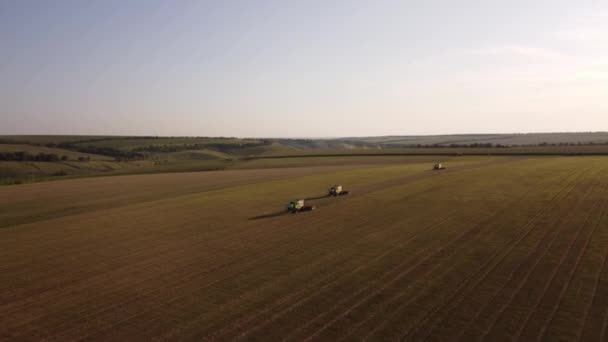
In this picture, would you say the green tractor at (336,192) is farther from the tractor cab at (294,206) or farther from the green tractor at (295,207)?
the tractor cab at (294,206)

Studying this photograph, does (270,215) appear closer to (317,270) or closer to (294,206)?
(294,206)

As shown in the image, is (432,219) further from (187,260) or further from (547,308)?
(187,260)

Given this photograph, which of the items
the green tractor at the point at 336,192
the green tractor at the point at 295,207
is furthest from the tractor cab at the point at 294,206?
the green tractor at the point at 336,192

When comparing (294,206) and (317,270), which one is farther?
(294,206)

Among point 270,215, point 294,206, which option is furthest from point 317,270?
point 294,206

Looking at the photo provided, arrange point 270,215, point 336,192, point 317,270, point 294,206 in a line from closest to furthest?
point 317,270 < point 270,215 < point 294,206 < point 336,192

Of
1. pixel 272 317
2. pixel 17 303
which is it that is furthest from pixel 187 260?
pixel 272 317

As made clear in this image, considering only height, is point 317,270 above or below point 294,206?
below

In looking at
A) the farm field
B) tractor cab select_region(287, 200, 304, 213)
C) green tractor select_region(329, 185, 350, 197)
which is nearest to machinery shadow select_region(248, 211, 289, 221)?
the farm field
